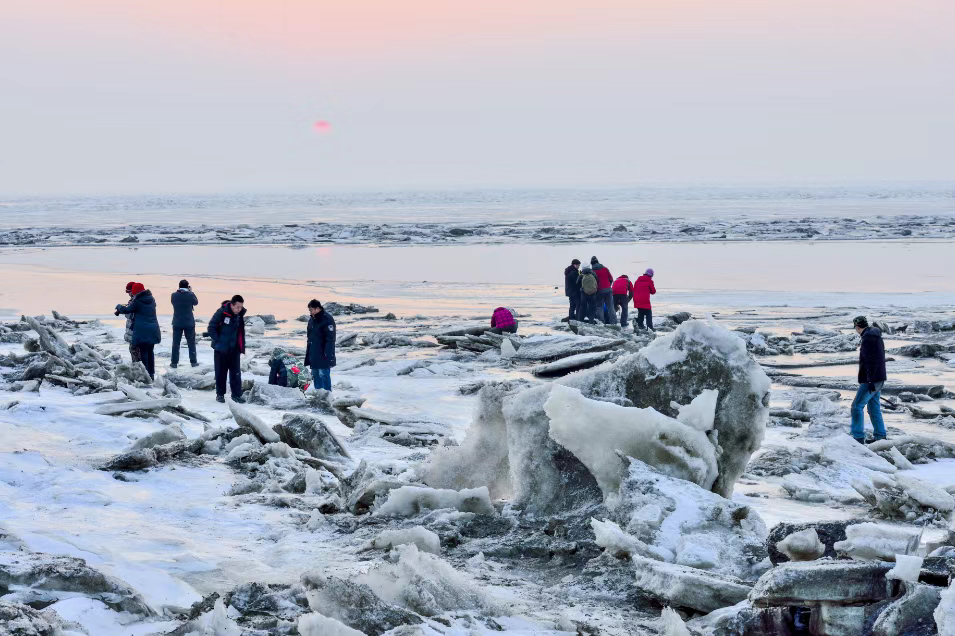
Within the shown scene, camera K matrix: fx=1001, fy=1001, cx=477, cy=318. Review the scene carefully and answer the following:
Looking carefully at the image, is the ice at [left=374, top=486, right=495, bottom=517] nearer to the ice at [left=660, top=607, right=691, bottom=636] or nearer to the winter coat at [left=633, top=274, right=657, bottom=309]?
the ice at [left=660, top=607, right=691, bottom=636]

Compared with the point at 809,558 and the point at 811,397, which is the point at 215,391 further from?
the point at 809,558

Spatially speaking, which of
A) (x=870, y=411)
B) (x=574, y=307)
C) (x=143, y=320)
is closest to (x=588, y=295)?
(x=574, y=307)

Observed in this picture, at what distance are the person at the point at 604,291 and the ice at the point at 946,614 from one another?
16.9 meters

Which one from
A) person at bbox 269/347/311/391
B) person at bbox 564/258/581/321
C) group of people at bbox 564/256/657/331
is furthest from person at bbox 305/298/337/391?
person at bbox 564/258/581/321

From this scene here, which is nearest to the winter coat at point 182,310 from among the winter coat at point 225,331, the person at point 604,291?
the winter coat at point 225,331

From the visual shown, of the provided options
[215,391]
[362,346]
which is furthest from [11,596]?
[362,346]

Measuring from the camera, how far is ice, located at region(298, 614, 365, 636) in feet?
15.5

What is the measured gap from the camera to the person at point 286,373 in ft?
48.1

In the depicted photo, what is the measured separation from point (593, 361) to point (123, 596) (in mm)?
10894

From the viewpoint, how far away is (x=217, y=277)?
33344 mm

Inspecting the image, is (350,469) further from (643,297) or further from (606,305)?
(606,305)

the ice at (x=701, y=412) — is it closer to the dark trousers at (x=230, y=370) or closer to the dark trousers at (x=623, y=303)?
the dark trousers at (x=230, y=370)

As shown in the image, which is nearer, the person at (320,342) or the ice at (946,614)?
the ice at (946,614)

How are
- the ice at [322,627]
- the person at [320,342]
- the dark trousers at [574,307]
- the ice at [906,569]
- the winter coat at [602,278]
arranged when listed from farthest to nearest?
the dark trousers at [574,307]
the winter coat at [602,278]
the person at [320,342]
the ice at [906,569]
the ice at [322,627]
